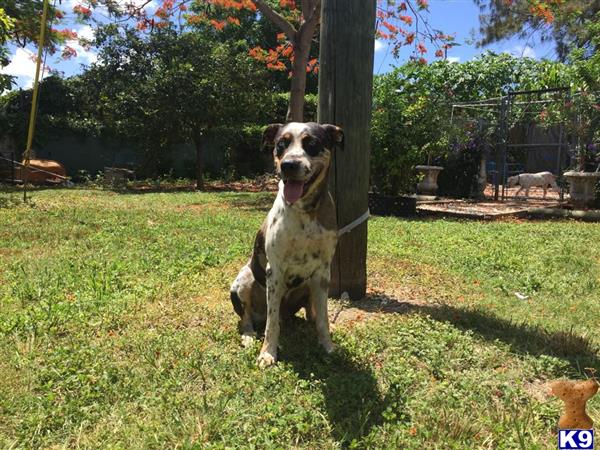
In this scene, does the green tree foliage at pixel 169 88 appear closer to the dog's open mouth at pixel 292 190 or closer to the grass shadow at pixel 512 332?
the grass shadow at pixel 512 332

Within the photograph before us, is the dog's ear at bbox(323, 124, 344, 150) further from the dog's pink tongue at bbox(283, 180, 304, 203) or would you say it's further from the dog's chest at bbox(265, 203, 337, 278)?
the dog's chest at bbox(265, 203, 337, 278)

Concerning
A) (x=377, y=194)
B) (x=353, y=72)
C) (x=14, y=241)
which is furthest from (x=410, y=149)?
(x=14, y=241)

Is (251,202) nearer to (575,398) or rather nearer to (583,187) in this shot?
(583,187)

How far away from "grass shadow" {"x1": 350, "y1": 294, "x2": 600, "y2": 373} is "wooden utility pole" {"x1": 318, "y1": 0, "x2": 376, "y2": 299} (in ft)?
1.19

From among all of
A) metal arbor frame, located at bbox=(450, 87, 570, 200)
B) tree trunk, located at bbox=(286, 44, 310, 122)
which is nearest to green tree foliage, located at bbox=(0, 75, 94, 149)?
tree trunk, located at bbox=(286, 44, 310, 122)

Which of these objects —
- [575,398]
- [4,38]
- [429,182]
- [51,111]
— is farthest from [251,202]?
[51,111]

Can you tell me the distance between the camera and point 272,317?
10.4ft

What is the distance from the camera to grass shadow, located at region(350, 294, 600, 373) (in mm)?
3318

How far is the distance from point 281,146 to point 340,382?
1.38 metres

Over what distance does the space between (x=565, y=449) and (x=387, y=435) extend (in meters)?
0.76

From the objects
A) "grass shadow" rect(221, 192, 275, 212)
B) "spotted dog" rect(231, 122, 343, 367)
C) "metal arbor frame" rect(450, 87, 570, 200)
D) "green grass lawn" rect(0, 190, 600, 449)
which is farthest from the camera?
"metal arbor frame" rect(450, 87, 570, 200)

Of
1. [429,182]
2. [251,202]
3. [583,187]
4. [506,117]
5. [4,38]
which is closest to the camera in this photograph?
[4,38]
